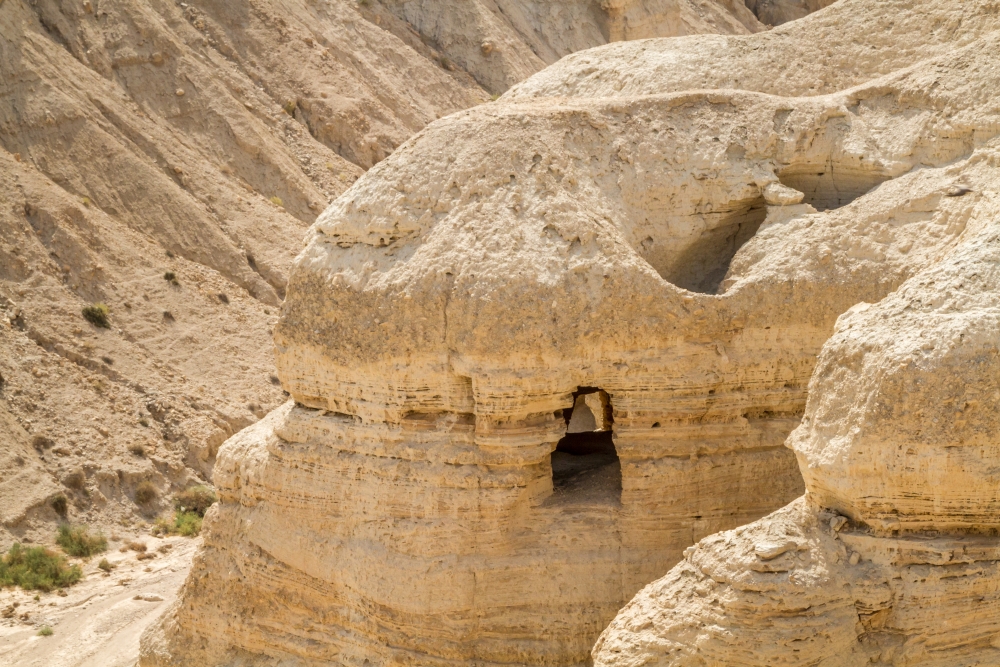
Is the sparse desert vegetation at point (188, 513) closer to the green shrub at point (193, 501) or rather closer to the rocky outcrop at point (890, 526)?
the green shrub at point (193, 501)

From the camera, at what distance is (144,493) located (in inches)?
851

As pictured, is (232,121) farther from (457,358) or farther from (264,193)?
(457,358)

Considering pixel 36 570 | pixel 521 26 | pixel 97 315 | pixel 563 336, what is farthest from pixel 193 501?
pixel 521 26

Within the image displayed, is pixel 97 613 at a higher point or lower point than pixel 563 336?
lower

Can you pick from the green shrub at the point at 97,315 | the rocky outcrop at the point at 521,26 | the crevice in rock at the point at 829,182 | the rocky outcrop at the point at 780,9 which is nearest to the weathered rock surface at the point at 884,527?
the crevice in rock at the point at 829,182

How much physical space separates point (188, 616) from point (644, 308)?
219 inches

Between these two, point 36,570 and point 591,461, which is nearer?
point 591,461

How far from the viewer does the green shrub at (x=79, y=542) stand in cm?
2027

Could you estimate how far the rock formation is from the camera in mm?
11469

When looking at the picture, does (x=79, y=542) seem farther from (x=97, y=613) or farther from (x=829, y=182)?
(x=829, y=182)

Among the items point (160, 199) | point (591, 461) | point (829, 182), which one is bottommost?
point (591, 461)

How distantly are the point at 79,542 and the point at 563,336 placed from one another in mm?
11834

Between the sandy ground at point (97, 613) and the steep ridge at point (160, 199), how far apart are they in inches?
64.6

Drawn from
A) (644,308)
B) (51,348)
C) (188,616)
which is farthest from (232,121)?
(644,308)
